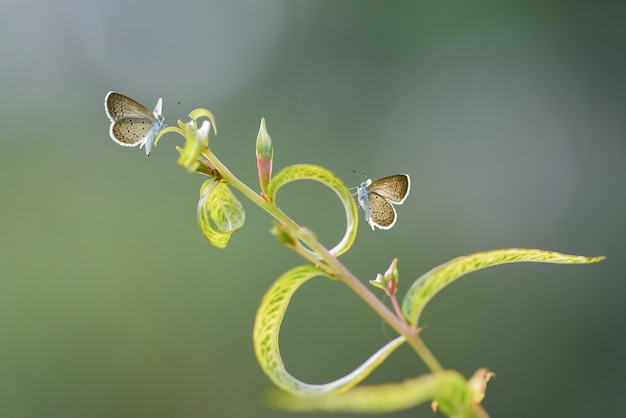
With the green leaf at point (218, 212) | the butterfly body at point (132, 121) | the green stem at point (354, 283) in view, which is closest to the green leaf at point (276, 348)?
the green stem at point (354, 283)

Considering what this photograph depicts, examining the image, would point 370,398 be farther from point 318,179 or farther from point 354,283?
point 318,179

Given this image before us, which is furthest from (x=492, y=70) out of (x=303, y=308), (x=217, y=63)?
(x=303, y=308)

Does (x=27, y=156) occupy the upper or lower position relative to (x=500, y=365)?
upper

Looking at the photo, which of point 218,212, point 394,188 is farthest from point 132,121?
point 394,188

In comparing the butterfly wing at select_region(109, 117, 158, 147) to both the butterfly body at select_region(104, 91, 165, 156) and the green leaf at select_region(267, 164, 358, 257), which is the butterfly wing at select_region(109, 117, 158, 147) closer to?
the butterfly body at select_region(104, 91, 165, 156)

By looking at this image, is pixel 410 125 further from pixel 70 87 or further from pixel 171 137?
pixel 70 87

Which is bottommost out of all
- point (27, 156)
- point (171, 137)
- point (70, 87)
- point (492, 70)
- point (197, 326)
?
point (197, 326)

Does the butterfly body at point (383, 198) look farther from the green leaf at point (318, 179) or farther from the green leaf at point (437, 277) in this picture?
the green leaf at point (437, 277)
